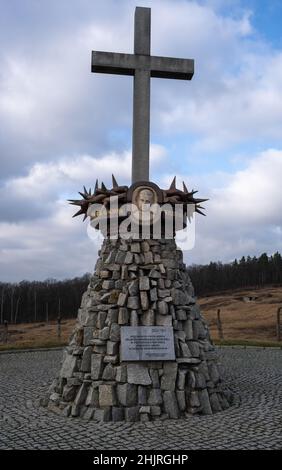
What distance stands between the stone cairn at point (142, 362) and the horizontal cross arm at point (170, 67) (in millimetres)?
3887

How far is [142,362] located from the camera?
801 centimetres

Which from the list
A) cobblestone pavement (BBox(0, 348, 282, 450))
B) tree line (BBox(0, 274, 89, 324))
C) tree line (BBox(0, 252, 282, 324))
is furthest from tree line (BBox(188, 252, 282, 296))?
cobblestone pavement (BBox(0, 348, 282, 450))

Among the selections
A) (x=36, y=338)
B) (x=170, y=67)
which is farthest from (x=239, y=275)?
(x=170, y=67)

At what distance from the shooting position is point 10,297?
7381 cm

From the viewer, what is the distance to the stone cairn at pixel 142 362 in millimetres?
7698

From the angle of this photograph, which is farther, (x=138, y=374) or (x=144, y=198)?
(x=144, y=198)

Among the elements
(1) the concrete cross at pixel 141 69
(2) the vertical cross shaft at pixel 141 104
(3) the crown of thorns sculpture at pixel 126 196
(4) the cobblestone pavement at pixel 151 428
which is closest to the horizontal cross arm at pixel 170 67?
(1) the concrete cross at pixel 141 69

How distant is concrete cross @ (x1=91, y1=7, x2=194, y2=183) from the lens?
372 inches

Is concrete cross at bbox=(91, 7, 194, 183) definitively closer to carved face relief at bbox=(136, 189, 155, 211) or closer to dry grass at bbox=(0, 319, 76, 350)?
carved face relief at bbox=(136, 189, 155, 211)

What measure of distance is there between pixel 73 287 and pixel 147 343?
70537 mm

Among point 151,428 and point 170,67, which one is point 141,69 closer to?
point 170,67

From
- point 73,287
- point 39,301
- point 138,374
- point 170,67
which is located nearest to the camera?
point 138,374

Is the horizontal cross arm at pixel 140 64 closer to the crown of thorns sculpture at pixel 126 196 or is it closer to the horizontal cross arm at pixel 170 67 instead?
the horizontal cross arm at pixel 170 67

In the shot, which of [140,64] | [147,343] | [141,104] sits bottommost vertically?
[147,343]
